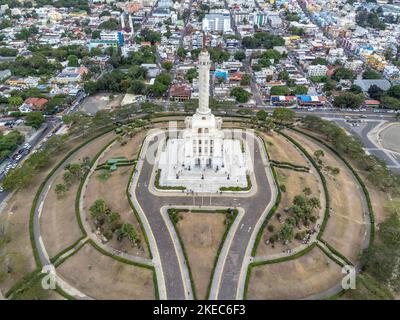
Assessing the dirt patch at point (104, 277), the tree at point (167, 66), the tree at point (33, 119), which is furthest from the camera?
the tree at point (167, 66)

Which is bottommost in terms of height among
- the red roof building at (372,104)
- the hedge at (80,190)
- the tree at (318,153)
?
the hedge at (80,190)

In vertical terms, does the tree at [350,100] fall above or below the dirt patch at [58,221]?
above

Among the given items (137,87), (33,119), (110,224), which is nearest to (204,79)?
(110,224)

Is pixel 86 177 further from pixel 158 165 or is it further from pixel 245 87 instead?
pixel 245 87

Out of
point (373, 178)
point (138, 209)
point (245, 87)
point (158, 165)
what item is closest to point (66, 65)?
point (245, 87)

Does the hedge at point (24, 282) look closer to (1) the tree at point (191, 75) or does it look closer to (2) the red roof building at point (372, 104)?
(1) the tree at point (191, 75)

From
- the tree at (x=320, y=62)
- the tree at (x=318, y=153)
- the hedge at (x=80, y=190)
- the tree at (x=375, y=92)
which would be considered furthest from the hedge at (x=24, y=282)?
the tree at (x=320, y=62)

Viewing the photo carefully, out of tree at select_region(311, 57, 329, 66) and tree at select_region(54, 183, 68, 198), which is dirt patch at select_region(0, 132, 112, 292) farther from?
tree at select_region(311, 57, 329, 66)
